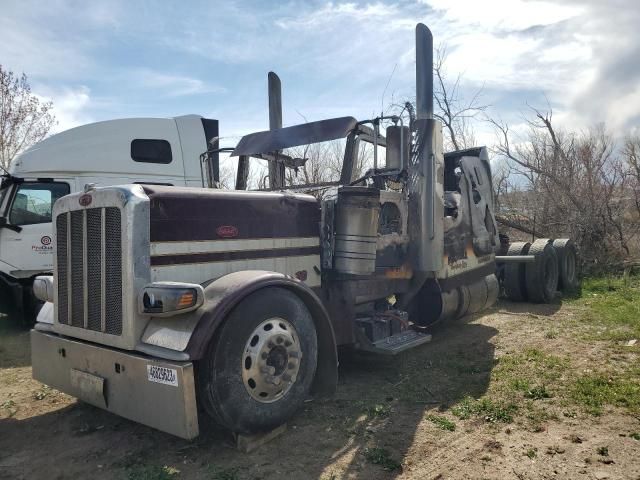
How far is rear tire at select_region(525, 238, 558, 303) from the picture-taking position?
28.2 feet

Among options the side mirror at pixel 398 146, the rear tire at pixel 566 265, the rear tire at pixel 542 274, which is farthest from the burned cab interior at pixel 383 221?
the rear tire at pixel 566 265

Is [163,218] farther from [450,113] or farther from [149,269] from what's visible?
[450,113]

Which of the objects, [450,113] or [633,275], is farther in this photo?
[450,113]

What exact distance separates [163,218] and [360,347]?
2278 mm

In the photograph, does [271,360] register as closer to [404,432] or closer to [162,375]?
[162,375]

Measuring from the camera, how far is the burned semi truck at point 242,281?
3.26 m

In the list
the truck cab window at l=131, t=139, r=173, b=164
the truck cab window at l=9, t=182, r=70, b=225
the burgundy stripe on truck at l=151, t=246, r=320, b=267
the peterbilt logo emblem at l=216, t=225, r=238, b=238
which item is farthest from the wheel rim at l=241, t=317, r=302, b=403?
the truck cab window at l=131, t=139, r=173, b=164

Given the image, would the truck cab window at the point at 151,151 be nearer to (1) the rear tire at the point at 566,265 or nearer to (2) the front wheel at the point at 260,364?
(2) the front wheel at the point at 260,364

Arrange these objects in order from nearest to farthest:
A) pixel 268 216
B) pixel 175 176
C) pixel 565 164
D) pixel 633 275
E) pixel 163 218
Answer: pixel 163 218
pixel 268 216
pixel 175 176
pixel 633 275
pixel 565 164

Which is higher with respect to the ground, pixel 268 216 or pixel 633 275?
pixel 268 216

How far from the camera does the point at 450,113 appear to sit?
15.5 meters

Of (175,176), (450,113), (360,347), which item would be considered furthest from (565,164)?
(360,347)

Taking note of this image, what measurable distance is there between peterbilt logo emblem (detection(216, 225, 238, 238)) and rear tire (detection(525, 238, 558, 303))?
→ 6301mm

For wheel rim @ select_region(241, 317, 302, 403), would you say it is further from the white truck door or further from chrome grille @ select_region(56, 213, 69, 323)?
the white truck door
